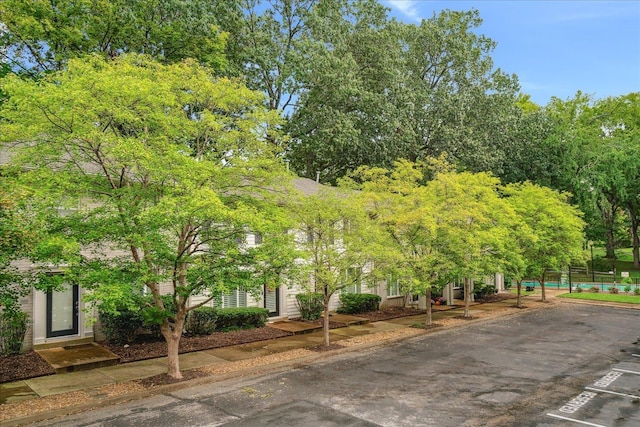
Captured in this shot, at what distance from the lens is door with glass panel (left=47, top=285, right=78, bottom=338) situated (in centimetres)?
1647

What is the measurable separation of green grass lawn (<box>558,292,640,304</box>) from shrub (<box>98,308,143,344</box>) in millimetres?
31337

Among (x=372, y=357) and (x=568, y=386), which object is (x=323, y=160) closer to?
(x=372, y=357)

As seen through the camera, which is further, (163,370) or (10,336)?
(10,336)

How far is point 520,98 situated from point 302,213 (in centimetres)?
5756

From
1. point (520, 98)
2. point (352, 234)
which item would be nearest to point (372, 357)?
point (352, 234)

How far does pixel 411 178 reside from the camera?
22688 mm

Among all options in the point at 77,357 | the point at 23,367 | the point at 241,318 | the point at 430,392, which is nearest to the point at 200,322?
the point at 241,318

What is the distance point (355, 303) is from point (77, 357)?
14598 millimetres

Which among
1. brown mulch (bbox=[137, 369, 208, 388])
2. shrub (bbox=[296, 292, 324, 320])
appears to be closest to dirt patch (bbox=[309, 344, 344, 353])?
brown mulch (bbox=[137, 369, 208, 388])

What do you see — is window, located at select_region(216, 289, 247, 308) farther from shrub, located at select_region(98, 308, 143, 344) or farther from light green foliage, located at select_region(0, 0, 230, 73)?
light green foliage, located at select_region(0, 0, 230, 73)

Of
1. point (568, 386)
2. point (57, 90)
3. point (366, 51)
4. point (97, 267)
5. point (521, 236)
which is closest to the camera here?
point (57, 90)

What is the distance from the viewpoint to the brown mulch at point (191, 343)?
15.8m

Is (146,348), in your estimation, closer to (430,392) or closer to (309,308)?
(309,308)

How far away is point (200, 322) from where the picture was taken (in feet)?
61.8
